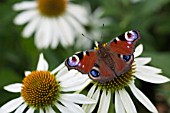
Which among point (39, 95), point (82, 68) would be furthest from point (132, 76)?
point (39, 95)

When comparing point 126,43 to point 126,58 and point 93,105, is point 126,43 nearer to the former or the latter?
point 126,58

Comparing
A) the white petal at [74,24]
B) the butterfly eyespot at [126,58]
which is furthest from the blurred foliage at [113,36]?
the butterfly eyespot at [126,58]

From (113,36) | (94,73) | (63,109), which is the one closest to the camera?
(94,73)

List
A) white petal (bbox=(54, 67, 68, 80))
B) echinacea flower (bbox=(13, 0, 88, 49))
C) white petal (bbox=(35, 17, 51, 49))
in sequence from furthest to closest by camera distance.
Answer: echinacea flower (bbox=(13, 0, 88, 49))
white petal (bbox=(35, 17, 51, 49))
white petal (bbox=(54, 67, 68, 80))

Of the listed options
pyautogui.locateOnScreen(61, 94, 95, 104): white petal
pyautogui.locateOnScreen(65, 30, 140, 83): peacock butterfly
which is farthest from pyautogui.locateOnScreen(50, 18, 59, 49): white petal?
→ pyautogui.locateOnScreen(65, 30, 140, 83): peacock butterfly

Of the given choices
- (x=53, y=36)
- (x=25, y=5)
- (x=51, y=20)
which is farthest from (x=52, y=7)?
(x=53, y=36)

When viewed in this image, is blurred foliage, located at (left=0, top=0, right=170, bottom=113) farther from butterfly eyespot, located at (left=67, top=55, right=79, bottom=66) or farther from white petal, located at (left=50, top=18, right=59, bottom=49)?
butterfly eyespot, located at (left=67, top=55, right=79, bottom=66)

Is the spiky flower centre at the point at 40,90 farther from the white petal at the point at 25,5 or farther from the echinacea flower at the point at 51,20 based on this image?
the white petal at the point at 25,5
